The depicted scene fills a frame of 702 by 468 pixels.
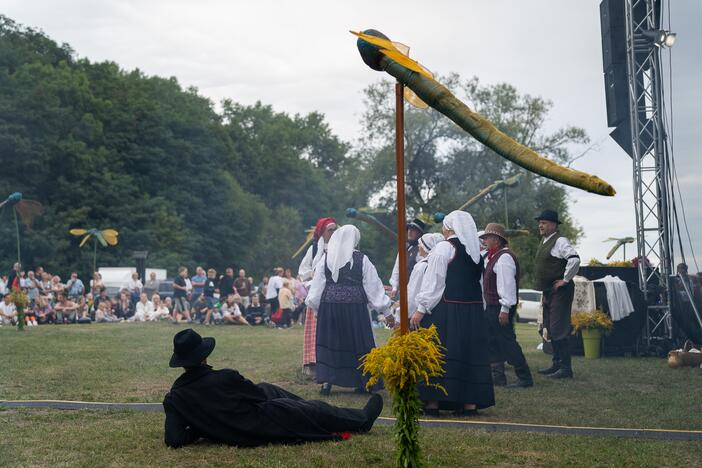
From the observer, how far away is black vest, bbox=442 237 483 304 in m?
8.34

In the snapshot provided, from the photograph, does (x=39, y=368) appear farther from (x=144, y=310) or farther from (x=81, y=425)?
(x=144, y=310)

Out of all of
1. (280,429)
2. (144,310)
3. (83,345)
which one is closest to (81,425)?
(280,429)

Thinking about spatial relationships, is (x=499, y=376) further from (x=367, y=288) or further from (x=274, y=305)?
(x=274, y=305)

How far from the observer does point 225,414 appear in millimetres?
6367

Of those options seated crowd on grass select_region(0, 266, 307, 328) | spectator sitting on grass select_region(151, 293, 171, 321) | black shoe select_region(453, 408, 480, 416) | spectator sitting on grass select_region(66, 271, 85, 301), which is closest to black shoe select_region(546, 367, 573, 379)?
black shoe select_region(453, 408, 480, 416)

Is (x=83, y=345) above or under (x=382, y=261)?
under

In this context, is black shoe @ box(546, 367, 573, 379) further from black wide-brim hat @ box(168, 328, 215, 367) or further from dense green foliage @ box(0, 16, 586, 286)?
dense green foliage @ box(0, 16, 586, 286)

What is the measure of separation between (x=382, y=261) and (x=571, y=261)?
68.2ft

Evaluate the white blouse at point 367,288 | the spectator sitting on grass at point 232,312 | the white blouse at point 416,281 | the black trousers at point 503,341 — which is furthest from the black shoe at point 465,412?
the spectator sitting on grass at point 232,312

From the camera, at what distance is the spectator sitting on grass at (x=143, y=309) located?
25234 mm

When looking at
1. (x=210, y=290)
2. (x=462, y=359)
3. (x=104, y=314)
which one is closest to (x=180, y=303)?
(x=210, y=290)

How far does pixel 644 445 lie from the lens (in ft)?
21.4

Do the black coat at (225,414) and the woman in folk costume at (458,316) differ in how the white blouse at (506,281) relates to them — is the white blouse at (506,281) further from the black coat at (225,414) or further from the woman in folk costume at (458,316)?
the black coat at (225,414)

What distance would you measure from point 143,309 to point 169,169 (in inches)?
929
